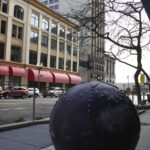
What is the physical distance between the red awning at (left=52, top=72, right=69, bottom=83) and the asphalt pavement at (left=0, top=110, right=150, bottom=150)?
57562 mm

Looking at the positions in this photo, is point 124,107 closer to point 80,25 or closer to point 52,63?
point 80,25

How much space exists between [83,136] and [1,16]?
53.6m

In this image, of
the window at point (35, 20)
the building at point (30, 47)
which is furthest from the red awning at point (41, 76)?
the window at point (35, 20)

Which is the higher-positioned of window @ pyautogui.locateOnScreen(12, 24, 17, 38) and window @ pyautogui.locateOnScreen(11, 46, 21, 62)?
window @ pyautogui.locateOnScreen(12, 24, 17, 38)

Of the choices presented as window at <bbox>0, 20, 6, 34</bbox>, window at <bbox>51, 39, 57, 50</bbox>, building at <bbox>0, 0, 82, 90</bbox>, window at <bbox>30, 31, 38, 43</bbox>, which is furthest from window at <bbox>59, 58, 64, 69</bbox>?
window at <bbox>0, 20, 6, 34</bbox>

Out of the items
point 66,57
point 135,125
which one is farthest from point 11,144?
point 66,57

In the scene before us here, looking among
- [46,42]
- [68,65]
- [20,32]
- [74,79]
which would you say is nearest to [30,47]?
[20,32]

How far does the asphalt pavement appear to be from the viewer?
9.81 metres

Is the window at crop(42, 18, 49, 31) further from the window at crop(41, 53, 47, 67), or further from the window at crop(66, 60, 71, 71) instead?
the window at crop(66, 60, 71, 71)

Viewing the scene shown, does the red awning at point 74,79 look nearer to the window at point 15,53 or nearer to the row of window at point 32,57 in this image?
A: the row of window at point 32,57

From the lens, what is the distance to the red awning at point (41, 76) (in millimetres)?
62188

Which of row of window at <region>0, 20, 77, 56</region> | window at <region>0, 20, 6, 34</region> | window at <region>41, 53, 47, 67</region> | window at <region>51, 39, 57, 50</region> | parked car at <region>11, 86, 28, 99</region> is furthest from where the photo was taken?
window at <region>51, 39, 57, 50</region>

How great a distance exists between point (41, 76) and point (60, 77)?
9.94 m

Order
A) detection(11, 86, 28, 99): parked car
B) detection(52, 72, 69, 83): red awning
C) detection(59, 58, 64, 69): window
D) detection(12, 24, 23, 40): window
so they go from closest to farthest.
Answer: detection(11, 86, 28, 99): parked car, detection(12, 24, 23, 40): window, detection(52, 72, 69, 83): red awning, detection(59, 58, 64, 69): window
